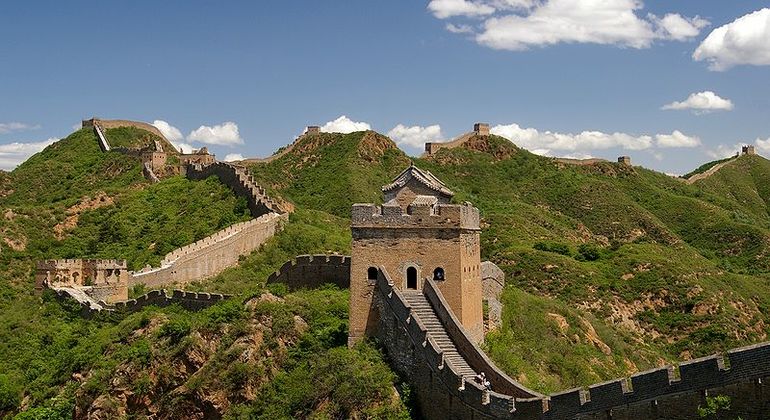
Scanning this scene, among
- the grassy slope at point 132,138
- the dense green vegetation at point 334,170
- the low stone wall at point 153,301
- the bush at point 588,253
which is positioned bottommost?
the low stone wall at point 153,301

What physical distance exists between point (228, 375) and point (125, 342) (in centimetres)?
744

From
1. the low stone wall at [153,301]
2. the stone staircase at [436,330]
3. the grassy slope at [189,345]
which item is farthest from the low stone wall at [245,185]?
the stone staircase at [436,330]

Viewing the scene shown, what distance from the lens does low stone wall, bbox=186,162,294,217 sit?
5066 cm

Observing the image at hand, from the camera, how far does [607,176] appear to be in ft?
307

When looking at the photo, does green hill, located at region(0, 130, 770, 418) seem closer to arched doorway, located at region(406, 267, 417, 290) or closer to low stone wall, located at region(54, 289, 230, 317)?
low stone wall, located at region(54, 289, 230, 317)

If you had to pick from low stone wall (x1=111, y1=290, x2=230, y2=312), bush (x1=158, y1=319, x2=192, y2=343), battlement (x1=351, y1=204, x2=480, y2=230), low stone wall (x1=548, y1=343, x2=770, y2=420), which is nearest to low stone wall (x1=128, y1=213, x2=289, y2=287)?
low stone wall (x1=111, y1=290, x2=230, y2=312)

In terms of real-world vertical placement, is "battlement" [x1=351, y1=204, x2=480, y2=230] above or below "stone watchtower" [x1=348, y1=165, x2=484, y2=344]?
above

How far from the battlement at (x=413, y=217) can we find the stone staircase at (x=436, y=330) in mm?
1864

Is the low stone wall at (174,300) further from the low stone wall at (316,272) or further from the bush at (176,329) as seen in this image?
the bush at (176,329)

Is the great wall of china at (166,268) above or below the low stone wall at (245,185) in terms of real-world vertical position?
below

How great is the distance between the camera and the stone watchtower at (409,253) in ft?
79.2

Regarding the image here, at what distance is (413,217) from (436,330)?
319cm

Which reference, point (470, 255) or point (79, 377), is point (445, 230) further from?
point (79, 377)

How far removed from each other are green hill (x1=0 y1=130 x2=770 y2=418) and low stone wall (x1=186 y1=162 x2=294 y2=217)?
3.15ft
